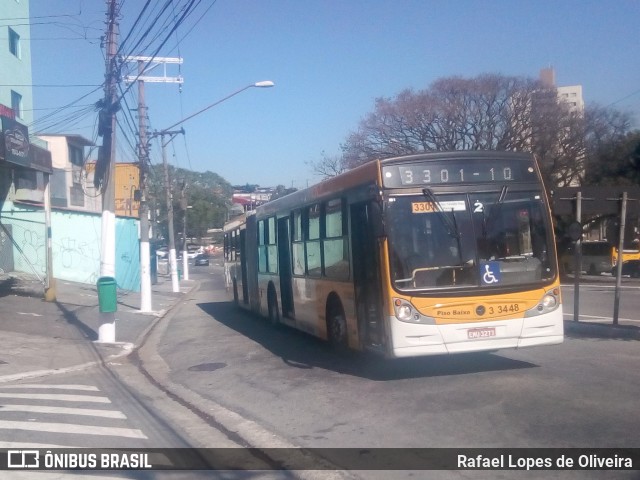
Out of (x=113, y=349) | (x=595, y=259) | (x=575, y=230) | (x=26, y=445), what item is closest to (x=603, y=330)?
(x=575, y=230)

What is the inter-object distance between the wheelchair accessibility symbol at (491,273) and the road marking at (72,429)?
499 centimetres

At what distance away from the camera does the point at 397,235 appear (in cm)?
1050

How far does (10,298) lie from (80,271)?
10176 millimetres

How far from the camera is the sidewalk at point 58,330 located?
1486 centimetres

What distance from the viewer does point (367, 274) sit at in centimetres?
1148

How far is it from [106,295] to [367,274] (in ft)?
26.0

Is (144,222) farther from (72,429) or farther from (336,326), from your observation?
(72,429)

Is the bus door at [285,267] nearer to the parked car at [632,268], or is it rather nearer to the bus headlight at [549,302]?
the bus headlight at [549,302]

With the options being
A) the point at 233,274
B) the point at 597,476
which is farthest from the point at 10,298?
the point at 597,476

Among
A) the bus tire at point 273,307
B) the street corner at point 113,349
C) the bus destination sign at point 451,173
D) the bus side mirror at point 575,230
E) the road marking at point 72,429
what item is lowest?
the street corner at point 113,349

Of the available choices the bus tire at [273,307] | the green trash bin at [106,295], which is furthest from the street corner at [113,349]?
the bus tire at [273,307]

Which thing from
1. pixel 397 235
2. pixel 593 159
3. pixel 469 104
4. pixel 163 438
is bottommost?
pixel 163 438

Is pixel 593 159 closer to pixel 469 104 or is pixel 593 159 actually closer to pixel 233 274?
pixel 469 104

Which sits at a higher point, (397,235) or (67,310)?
(397,235)
